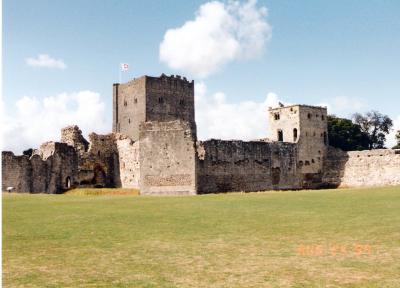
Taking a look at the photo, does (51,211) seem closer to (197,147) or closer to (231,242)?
(231,242)

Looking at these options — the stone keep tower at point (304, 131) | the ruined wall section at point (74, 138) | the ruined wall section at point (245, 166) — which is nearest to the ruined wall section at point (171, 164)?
the ruined wall section at point (245, 166)

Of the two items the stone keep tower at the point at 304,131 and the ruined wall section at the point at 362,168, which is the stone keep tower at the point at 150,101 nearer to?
the stone keep tower at the point at 304,131

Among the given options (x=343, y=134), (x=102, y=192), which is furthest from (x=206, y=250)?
(x=343, y=134)

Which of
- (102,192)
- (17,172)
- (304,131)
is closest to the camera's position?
(102,192)

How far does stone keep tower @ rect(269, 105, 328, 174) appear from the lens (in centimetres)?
5069

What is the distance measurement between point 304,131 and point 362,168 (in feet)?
21.4

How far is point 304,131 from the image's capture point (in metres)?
51.3

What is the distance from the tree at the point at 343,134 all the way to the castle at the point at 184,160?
17230 millimetres

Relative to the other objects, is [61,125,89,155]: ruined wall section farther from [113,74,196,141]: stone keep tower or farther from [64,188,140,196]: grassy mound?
[113,74,196,141]: stone keep tower

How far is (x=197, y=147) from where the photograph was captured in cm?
3947

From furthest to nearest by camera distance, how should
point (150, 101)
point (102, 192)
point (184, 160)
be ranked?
point (150, 101)
point (102, 192)
point (184, 160)

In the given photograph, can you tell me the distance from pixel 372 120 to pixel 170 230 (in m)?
69.8

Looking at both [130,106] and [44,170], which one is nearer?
[44,170]

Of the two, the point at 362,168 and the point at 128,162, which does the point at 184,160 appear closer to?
the point at 128,162
